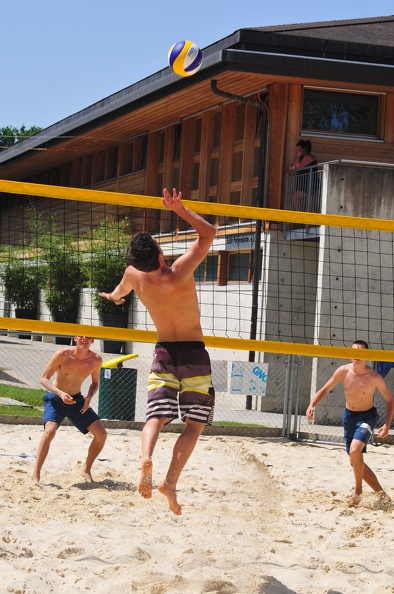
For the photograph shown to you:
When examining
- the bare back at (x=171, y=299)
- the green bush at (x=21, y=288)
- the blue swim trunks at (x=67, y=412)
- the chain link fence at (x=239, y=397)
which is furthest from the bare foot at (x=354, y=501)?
the green bush at (x=21, y=288)

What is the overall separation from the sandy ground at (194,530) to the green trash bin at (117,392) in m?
2.04

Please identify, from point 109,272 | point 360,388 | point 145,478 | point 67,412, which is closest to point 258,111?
point 109,272

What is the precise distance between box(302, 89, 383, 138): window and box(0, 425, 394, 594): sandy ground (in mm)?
8034

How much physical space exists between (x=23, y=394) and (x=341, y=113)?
7.78 m

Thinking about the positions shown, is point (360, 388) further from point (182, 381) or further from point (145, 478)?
point (145, 478)

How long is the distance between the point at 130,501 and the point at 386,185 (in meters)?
9.02

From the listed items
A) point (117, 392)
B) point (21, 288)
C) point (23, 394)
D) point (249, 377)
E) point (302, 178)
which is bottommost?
point (23, 394)

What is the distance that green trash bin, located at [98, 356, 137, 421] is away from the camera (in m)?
12.5

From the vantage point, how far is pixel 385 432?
8.14m

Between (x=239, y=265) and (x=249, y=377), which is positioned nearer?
(x=249, y=377)

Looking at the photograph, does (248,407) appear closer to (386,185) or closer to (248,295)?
(248,295)

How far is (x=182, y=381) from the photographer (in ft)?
18.7

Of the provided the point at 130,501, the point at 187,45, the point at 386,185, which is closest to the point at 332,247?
the point at 386,185

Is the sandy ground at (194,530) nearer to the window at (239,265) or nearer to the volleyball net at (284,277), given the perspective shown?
the volleyball net at (284,277)
